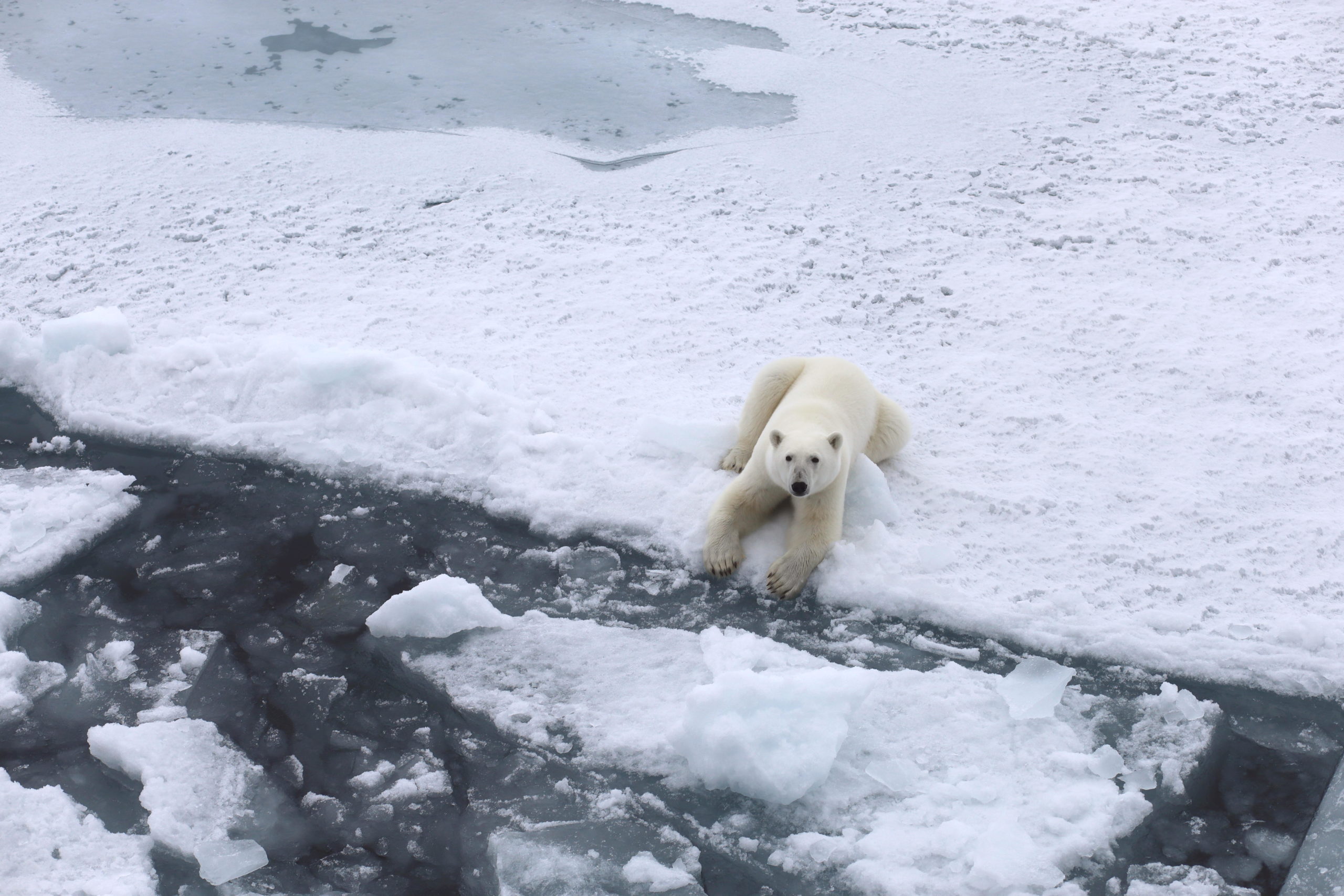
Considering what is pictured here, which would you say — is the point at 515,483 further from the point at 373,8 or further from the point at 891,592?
the point at 373,8

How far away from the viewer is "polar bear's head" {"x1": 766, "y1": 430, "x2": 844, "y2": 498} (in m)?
3.38

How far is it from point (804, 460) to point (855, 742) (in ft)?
2.98

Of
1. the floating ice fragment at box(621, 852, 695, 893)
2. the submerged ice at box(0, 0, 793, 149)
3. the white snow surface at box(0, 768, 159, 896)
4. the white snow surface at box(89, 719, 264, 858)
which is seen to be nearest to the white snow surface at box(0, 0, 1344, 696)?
the submerged ice at box(0, 0, 793, 149)

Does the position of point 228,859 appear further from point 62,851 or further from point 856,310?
point 856,310

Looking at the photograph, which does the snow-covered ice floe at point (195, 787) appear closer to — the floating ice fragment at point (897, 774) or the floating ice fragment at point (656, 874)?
the floating ice fragment at point (656, 874)

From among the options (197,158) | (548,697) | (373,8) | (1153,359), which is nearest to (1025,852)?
(548,697)

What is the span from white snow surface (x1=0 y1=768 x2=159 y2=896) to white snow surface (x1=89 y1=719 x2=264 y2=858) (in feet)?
0.29

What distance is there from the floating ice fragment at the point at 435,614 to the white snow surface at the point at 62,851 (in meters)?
0.93

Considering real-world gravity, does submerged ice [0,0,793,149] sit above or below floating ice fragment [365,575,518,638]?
above

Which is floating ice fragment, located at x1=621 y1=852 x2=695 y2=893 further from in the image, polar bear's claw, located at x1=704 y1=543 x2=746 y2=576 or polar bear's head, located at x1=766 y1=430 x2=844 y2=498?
polar bear's head, located at x1=766 y1=430 x2=844 y2=498

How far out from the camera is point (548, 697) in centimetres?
318

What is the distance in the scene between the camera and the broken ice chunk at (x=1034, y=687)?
121 inches

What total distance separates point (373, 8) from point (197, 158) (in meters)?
3.01

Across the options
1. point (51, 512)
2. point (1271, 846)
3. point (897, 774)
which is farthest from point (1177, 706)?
point (51, 512)
